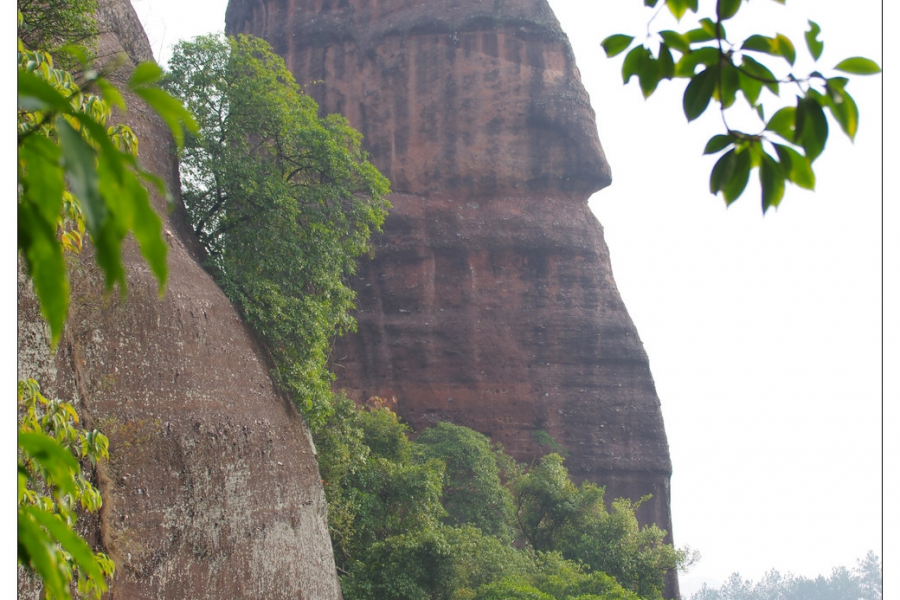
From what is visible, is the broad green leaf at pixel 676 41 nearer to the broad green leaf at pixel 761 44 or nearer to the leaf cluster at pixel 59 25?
the broad green leaf at pixel 761 44

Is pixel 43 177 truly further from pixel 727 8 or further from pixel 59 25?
pixel 59 25

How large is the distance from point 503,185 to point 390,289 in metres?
4.42

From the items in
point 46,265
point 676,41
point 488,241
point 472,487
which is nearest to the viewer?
point 46,265

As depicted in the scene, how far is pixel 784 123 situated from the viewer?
161 centimetres

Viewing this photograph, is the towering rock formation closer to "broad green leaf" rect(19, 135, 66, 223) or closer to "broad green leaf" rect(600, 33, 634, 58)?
"broad green leaf" rect(600, 33, 634, 58)

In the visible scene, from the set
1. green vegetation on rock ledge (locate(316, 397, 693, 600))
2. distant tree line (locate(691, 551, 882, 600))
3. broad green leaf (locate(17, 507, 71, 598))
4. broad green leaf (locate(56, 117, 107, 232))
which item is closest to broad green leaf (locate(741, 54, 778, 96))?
broad green leaf (locate(56, 117, 107, 232))

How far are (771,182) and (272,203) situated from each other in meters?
9.93

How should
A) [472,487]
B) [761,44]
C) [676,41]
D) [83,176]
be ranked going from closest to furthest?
1. [83,176]
2. [761,44]
3. [676,41]
4. [472,487]

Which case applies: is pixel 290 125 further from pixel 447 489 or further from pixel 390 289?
pixel 390 289

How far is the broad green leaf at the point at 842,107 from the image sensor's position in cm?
150

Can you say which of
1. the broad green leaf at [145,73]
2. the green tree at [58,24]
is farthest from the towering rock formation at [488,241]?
the broad green leaf at [145,73]

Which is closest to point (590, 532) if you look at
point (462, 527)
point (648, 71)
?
point (462, 527)

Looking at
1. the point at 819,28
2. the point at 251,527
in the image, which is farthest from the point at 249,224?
the point at 819,28

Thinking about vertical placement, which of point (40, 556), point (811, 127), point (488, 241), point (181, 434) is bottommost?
point (181, 434)
